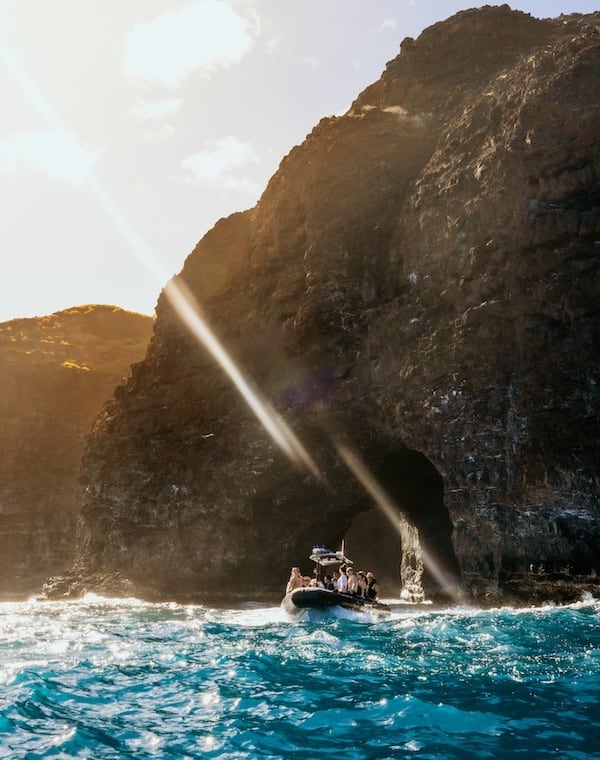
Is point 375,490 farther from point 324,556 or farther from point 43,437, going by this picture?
point 43,437

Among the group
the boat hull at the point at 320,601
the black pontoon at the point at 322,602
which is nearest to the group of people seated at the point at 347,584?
the black pontoon at the point at 322,602

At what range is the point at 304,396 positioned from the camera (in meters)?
42.2

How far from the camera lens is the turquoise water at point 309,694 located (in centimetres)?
909

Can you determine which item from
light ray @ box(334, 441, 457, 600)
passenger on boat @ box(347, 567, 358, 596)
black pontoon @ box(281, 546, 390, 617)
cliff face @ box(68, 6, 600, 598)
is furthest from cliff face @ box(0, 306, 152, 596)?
black pontoon @ box(281, 546, 390, 617)

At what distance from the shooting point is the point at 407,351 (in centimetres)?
3725

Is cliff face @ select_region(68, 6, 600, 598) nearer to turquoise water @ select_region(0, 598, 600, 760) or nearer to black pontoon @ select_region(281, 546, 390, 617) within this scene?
black pontoon @ select_region(281, 546, 390, 617)

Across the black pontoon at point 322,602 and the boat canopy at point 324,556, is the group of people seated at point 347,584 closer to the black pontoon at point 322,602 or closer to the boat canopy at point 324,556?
the boat canopy at point 324,556

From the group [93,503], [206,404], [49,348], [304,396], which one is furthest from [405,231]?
[49,348]

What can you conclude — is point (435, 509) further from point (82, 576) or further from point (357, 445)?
point (82, 576)

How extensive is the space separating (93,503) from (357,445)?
2126cm

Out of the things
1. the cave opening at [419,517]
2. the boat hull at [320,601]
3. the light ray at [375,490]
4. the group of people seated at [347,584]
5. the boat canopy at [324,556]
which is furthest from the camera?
the cave opening at [419,517]

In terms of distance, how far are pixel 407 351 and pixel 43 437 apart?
196 feet

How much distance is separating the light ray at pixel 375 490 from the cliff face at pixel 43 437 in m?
37.0

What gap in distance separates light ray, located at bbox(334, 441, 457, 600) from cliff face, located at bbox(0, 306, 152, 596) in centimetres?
3701
